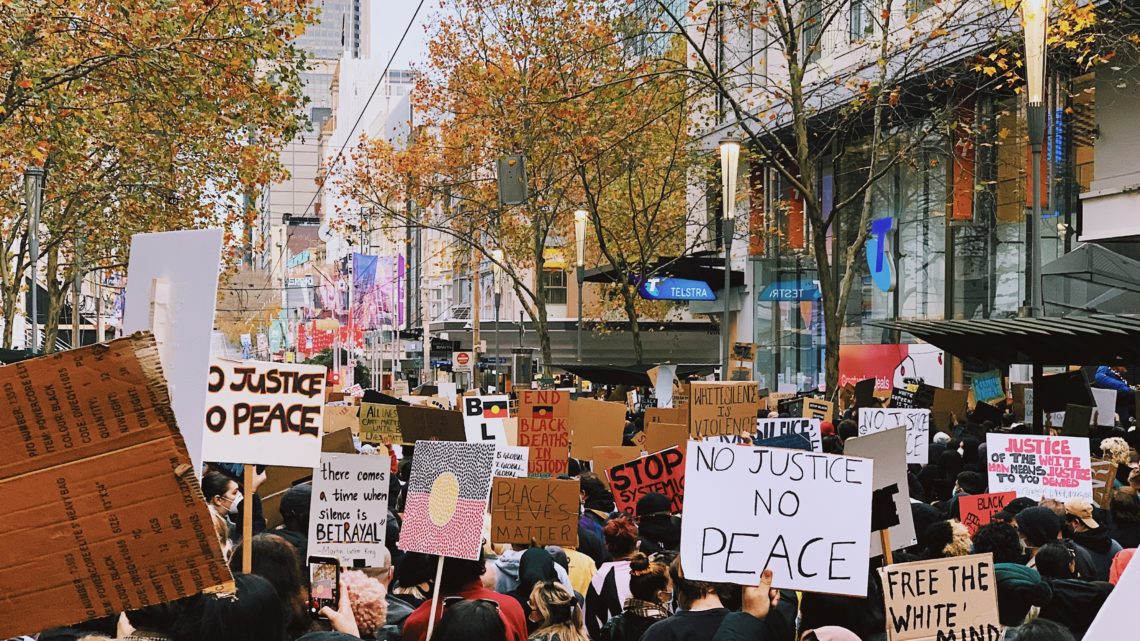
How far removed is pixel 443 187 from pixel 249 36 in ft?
70.1

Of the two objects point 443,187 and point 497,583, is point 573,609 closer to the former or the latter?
point 497,583

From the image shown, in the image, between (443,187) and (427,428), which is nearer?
(427,428)

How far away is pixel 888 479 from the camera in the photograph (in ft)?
21.0

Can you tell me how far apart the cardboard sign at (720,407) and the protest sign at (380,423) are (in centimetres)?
324

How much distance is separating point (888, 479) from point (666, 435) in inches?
241

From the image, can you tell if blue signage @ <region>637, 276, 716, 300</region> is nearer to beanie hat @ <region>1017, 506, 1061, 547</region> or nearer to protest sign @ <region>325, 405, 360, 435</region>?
protest sign @ <region>325, 405, 360, 435</region>

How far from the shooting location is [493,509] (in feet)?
24.8

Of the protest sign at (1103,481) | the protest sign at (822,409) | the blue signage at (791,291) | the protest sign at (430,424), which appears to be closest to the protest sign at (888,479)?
the protest sign at (1103,481)

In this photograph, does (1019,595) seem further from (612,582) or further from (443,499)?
(443,499)

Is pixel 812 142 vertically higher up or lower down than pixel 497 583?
higher up

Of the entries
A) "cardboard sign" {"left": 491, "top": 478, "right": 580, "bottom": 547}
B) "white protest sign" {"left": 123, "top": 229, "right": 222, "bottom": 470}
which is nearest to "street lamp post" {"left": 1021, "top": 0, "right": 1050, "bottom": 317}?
"cardboard sign" {"left": 491, "top": 478, "right": 580, "bottom": 547}

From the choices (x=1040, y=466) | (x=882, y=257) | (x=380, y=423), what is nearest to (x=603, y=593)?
(x=1040, y=466)

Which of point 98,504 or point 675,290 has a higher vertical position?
point 675,290

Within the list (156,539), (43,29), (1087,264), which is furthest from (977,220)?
(156,539)
